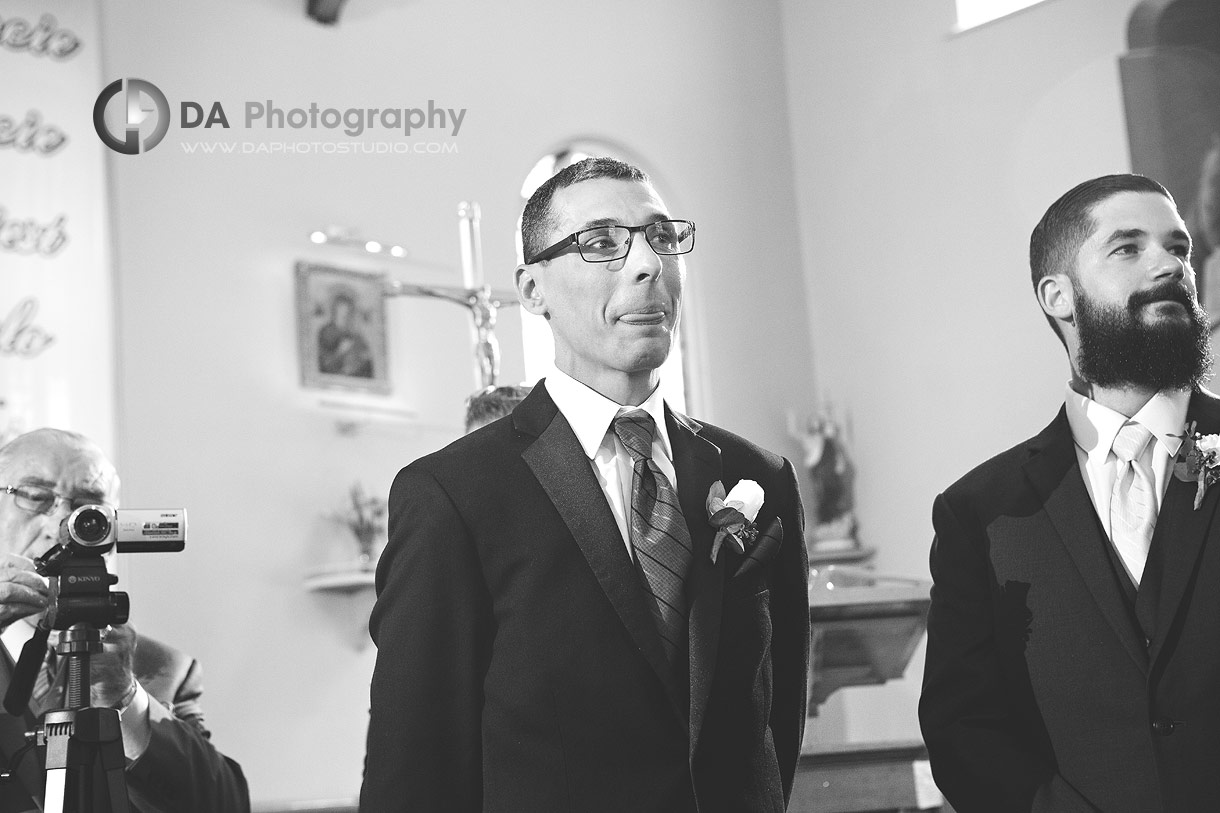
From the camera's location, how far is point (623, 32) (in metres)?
9.15

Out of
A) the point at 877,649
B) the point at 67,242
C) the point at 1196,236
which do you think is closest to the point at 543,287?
the point at 877,649

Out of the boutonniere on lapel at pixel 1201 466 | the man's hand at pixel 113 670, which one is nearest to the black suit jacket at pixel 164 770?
the man's hand at pixel 113 670

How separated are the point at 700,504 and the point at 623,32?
752 centimetres

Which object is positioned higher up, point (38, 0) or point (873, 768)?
point (38, 0)

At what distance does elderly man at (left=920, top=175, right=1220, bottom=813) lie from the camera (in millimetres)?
2205

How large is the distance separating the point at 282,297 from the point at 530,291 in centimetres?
521

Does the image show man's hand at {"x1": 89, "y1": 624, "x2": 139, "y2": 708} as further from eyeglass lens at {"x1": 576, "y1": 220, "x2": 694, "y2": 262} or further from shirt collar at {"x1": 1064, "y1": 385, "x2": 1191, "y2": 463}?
shirt collar at {"x1": 1064, "y1": 385, "x2": 1191, "y2": 463}

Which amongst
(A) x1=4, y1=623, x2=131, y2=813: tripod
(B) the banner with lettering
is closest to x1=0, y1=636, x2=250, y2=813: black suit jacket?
(A) x1=4, y1=623, x2=131, y2=813: tripod

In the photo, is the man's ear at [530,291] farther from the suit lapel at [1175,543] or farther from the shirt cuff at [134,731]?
the shirt cuff at [134,731]

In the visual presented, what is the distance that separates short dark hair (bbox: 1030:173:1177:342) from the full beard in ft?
0.35

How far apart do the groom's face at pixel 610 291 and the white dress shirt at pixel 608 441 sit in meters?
0.04

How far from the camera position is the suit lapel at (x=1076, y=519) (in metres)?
2.26

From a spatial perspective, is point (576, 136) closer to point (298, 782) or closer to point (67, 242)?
point (67, 242)
